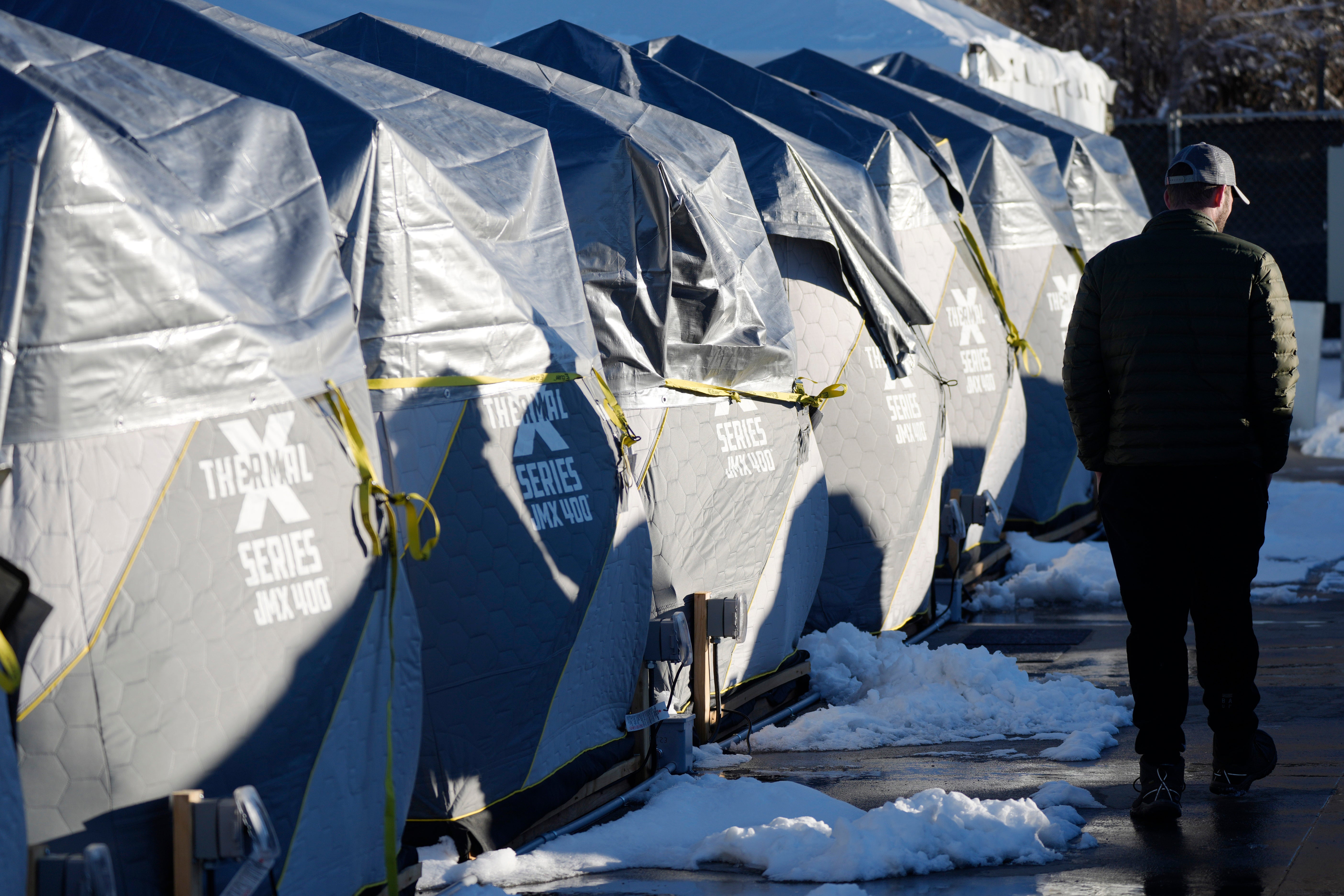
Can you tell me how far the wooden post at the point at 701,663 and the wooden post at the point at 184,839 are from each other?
2306mm

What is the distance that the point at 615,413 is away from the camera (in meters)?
4.72

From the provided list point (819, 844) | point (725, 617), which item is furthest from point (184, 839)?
point (725, 617)

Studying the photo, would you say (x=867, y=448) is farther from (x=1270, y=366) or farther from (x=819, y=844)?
(x=819, y=844)

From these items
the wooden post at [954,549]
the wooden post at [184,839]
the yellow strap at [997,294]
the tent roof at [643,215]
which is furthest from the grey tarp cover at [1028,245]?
the wooden post at [184,839]

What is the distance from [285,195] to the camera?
3490mm

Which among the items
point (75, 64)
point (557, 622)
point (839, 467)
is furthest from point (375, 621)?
point (839, 467)

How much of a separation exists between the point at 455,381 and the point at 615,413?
2.67 feet

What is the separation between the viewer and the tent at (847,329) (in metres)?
6.41

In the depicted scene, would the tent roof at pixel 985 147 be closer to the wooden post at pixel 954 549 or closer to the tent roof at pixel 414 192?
the wooden post at pixel 954 549

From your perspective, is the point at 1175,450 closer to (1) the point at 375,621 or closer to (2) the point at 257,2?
(1) the point at 375,621

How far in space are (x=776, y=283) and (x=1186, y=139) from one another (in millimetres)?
12947

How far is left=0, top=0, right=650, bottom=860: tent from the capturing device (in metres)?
3.88

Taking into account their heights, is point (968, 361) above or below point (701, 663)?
above

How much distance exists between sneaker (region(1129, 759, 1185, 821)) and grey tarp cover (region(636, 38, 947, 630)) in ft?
7.69
